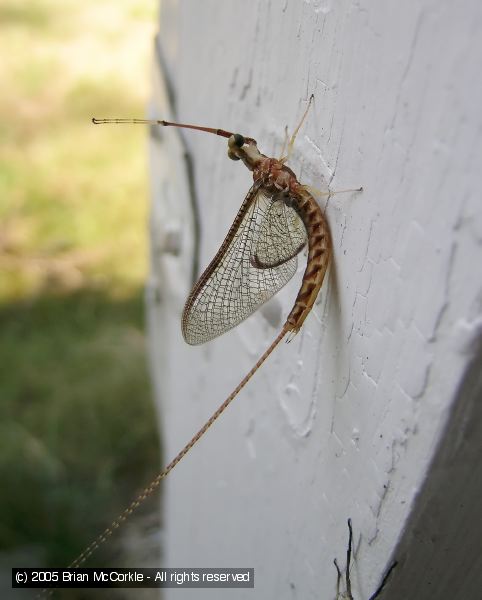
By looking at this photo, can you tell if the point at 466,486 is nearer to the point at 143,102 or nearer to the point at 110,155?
the point at 110,155

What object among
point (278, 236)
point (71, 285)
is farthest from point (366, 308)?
point (71, 285)

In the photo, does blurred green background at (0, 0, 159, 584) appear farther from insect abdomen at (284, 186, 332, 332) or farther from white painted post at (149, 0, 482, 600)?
insect abdomen at (284, 186, 332, 332)

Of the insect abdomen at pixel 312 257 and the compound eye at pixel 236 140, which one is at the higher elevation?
the compound eye at pixel 236 140

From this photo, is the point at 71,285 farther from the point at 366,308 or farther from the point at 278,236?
the point at 366,308

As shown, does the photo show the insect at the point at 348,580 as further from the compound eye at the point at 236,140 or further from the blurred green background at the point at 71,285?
the blurred green background at the point at 71,285

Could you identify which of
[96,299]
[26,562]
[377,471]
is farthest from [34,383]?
[377,471]

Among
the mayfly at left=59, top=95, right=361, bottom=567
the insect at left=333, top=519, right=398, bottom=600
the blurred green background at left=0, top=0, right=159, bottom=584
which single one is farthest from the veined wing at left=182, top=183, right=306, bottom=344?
the blurred green background at left=0, top=0, right=159, bottom=584

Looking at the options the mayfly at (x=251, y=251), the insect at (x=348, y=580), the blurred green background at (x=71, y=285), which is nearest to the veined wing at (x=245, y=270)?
the mayfly at (x=251, y=251)
